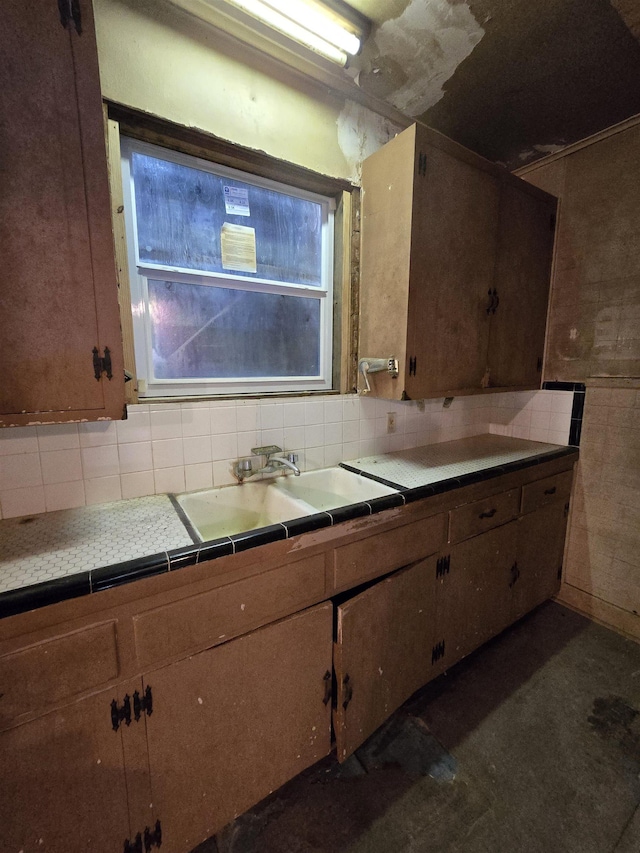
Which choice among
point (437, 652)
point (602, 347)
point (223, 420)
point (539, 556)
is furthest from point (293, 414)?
point (602, 347)

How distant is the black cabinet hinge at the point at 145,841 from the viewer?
921mm

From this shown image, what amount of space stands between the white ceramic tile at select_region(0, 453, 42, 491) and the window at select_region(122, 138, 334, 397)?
42 cm

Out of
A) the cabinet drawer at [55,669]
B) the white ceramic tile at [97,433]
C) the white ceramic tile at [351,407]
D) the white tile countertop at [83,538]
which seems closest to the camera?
the cabinet drawer at [55,669]

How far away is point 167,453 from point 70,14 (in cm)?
116

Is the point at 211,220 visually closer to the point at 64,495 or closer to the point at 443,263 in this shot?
the point at 443,263

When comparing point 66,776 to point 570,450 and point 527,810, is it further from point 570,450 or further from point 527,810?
point 570,450

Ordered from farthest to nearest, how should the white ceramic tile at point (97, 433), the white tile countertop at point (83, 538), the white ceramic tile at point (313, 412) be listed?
1. the white ceramic tile at point (313, 412)
2. the white ceramic tile at point (97, 433)
3. the white tile countertop at point (83, 538)

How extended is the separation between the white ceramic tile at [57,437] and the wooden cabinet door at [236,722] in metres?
0.75

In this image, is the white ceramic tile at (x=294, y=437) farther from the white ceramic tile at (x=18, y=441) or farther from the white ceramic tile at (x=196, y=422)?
the white ceramic tile at (x=18, y=441)

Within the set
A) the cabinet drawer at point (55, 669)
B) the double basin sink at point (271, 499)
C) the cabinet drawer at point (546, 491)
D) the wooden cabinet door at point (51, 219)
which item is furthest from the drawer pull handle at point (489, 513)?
the wooden cabinet door at point (51, 219)

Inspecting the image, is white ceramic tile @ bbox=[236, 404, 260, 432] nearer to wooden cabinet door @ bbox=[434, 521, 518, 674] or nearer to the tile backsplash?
the tile backsplash

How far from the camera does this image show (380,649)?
4.26 ft

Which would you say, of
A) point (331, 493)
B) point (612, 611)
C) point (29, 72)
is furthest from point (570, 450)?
point (29, 72)

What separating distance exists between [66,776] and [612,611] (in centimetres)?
251
